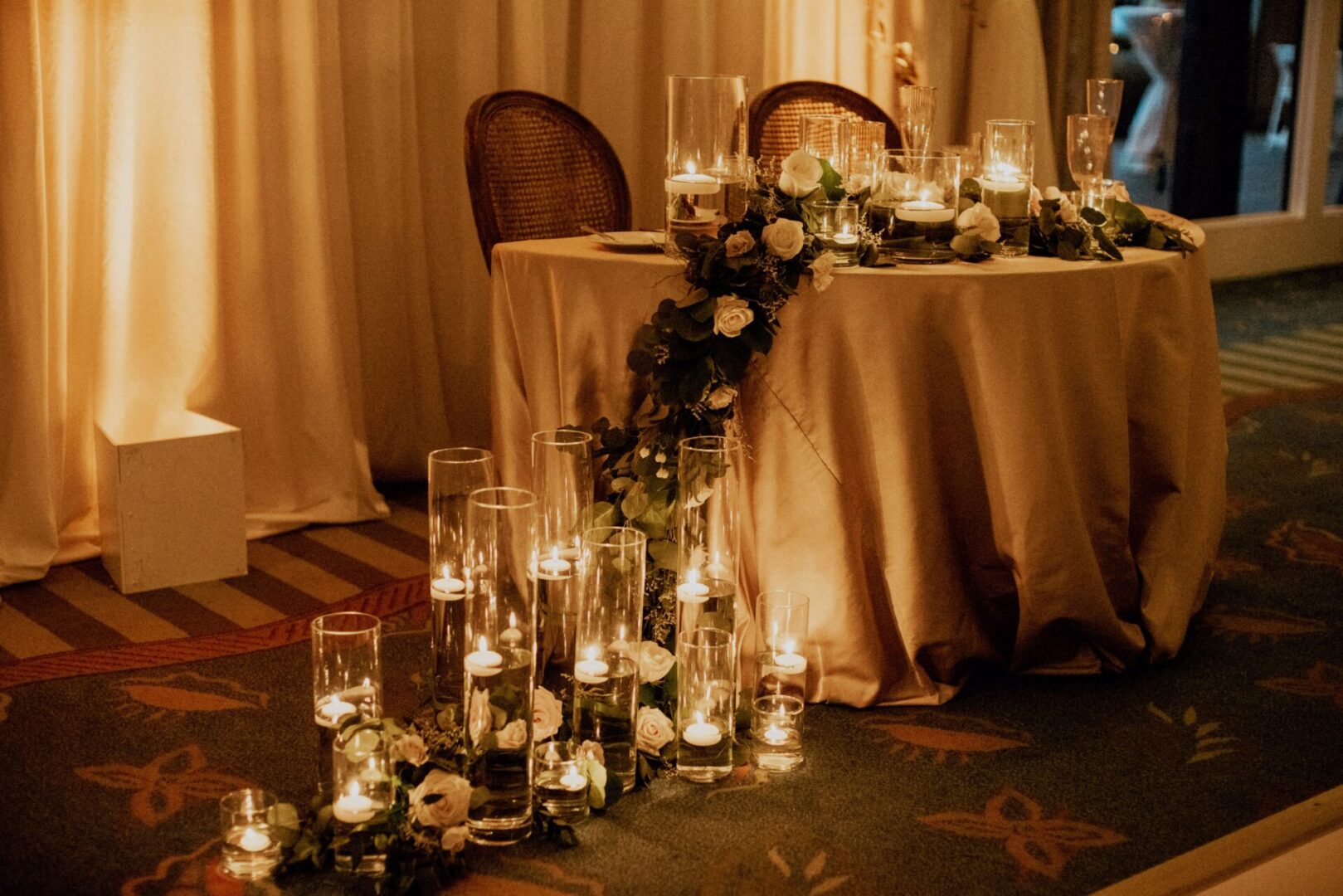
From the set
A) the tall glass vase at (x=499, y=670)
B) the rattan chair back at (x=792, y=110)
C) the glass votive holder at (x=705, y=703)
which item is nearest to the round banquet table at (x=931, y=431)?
the glass votive holder at (x=705, y=703)

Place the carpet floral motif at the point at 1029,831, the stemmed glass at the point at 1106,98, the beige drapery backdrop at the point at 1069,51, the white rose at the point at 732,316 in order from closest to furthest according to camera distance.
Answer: the carpet floral motif at the point at 1029,831
the white rose at the point at 732,316
the stemmed glass at the point at 1106,98
the beige drapery backdrop at the point at 1069,51

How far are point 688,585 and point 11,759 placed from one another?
1.04 m

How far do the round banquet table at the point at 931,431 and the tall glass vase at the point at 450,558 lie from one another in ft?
1.17

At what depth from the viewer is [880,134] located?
102 inches

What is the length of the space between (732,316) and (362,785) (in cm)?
85

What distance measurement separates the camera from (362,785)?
187 cm

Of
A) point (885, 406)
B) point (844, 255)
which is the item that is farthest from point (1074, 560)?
point (844, 255)

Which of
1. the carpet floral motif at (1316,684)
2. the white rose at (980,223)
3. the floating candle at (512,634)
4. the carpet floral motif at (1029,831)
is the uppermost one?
the white rose at (980,223)

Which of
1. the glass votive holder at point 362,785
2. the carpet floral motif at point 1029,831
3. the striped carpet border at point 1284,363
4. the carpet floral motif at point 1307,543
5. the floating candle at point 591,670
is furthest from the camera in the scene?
the striped carpet border at point 1284,363

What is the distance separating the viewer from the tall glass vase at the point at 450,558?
213cm

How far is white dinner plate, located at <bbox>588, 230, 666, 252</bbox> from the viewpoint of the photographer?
253cm

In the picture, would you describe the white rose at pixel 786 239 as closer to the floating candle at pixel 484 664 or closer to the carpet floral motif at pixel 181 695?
the floating candle at pixel 484 664

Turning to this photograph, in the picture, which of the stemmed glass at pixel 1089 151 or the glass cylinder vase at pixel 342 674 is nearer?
the glass cylinder vase at pixel 342 674

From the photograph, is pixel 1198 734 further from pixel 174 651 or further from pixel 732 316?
pixel 174 651
